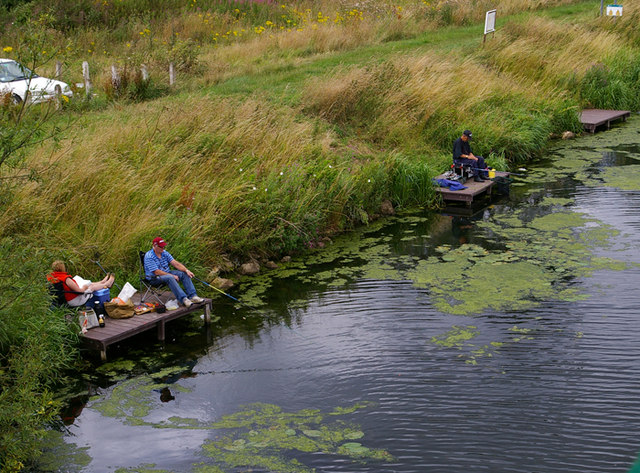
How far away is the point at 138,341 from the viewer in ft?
36.3

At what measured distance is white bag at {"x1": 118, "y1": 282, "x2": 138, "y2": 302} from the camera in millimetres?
10992

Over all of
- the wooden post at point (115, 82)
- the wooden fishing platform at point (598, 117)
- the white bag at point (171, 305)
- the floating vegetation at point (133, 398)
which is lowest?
the floating vegetation at point (133, 398)

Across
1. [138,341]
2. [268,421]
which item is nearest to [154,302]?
[138,341]

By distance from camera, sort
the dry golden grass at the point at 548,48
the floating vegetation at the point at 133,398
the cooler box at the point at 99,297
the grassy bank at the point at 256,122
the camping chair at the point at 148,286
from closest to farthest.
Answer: the floating vegetation at the point at 133,398 < the cooler box at the point at 99,297 < the grassy bank at the point at 256,122 < the camping chair at the point at 148,286 < the dry golden grass at the point at 548,48

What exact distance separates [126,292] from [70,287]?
86 cm

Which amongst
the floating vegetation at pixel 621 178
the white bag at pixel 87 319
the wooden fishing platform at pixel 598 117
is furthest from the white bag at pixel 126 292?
the wooden fishing platform at pixel 598 117

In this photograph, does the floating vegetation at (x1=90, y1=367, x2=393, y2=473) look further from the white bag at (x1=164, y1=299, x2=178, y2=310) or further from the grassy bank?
the white bag at (x1=164, y1=299, x2=178, y2=310)

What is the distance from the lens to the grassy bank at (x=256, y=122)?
36.7 feet

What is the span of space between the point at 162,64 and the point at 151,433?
1581 centimetres

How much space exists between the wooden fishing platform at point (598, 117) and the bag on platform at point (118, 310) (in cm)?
1660

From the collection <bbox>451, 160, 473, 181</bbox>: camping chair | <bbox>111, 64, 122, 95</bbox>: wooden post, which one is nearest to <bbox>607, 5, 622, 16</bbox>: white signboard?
<bbox>451, 160, 473, 181</bbox>: camping chair

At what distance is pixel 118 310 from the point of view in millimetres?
10773

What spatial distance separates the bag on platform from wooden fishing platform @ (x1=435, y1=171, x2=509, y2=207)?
8423 mm

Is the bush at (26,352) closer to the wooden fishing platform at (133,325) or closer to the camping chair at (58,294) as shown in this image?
the camping chair at (58,294)
